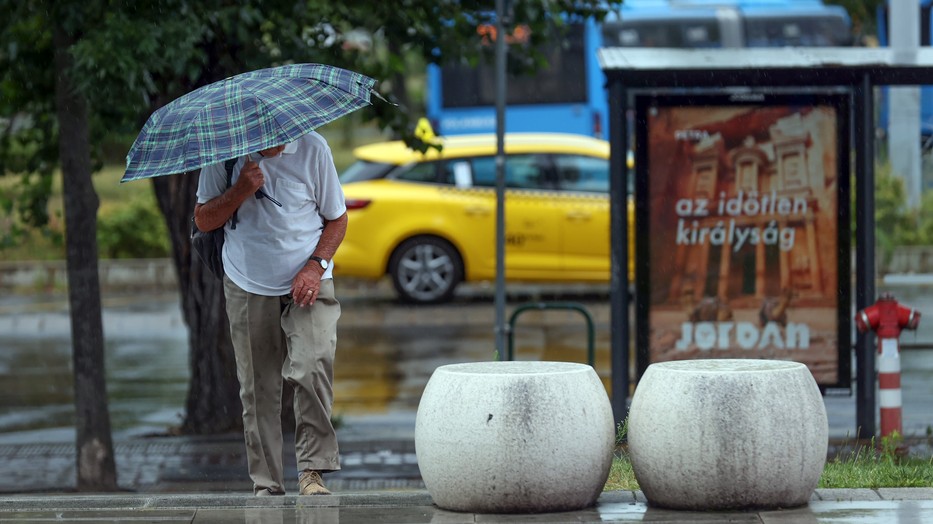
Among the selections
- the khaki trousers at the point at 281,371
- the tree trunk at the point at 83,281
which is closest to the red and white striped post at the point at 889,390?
the khaki trousers at the point at 281,371

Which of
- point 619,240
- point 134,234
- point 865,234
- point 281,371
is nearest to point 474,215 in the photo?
point 134,234

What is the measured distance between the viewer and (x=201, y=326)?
9898mm

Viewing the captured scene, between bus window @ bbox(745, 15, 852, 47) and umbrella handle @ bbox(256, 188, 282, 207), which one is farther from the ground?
umbrella handle @ bbox(256, 188, 282, 207)

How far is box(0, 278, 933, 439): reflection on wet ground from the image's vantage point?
36.1 feet

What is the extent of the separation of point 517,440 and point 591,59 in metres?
18.5

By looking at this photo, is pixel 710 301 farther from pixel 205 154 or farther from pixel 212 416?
pixel 205 154

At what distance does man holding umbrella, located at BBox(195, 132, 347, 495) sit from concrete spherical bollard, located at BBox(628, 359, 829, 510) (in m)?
1.36

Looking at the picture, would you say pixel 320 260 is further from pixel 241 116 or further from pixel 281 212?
pixel 241 116

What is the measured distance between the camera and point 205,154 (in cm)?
558

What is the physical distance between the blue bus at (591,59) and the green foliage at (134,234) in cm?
489

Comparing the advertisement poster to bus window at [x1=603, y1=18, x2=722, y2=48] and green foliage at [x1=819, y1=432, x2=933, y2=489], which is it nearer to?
green foliage at [x1=819, y1=432, x2=933, y2=489]

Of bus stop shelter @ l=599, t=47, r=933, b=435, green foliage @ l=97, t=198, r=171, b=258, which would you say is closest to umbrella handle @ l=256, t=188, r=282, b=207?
bus stop shelter @ l=599, t=47, r=933, b=435

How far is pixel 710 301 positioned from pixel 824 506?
11.4 feet

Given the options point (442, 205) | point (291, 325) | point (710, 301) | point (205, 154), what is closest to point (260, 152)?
point (205, 154)
